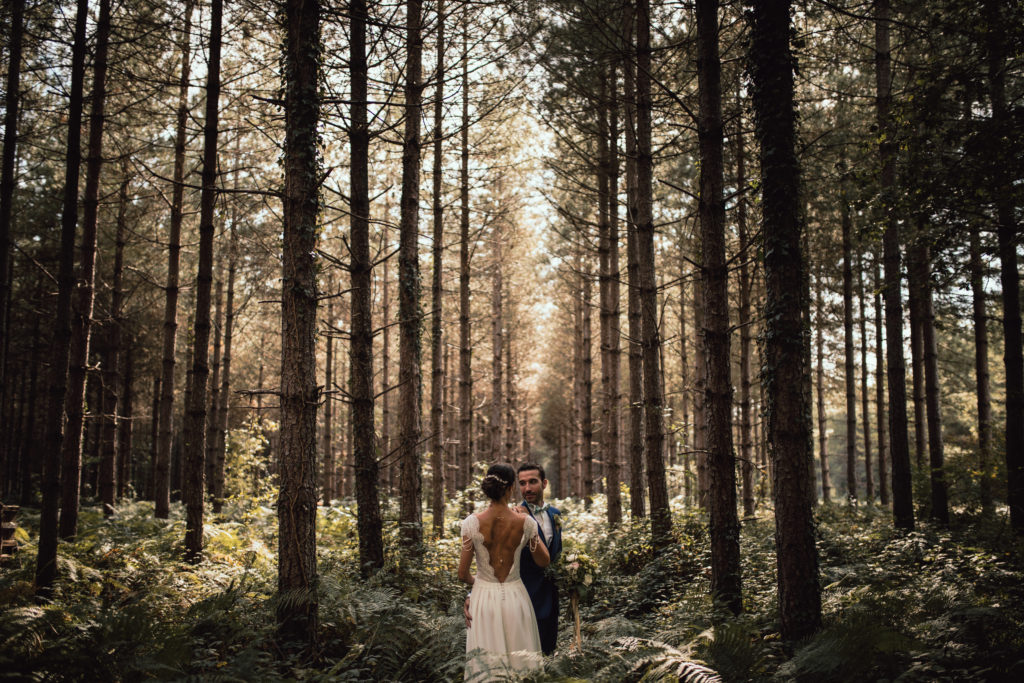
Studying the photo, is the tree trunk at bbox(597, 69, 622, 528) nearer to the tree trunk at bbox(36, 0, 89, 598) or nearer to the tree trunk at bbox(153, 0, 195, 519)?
the tree trunk at bbox(153, 0, 195, 519)

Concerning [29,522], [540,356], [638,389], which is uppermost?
[540,356]

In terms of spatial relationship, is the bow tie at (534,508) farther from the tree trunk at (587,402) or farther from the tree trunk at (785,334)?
the tree trunk at (587,402)

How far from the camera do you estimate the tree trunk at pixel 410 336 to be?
8.77 metres

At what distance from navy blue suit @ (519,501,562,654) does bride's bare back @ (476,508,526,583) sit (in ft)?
0.97

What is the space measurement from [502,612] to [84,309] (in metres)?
8.09

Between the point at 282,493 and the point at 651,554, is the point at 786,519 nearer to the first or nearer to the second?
the point at 282,493

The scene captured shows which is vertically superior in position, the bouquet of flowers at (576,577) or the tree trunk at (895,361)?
the tree trunk at (895,361)

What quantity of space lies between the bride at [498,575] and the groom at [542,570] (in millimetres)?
219

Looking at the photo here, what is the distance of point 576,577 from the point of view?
16.5 ft

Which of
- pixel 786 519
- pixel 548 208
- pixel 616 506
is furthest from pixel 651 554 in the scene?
pixel 548 208

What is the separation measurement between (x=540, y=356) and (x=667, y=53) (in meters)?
26.1

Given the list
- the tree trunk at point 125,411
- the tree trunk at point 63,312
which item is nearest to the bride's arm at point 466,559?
the tree trunk at point 63,312

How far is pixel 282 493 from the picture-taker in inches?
205

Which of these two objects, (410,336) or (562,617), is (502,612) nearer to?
(562,617)
